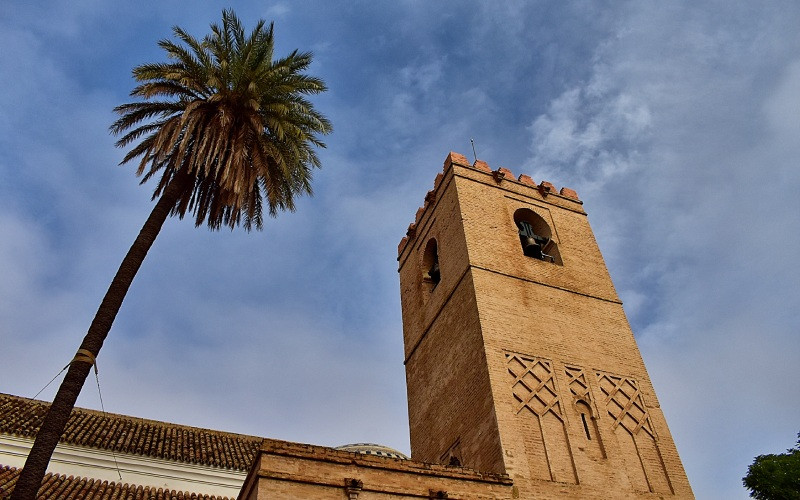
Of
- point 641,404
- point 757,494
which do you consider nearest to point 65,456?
point 641,404

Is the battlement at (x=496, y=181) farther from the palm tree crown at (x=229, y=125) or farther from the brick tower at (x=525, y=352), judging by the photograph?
the palm tree crown at (x=229, y=125)

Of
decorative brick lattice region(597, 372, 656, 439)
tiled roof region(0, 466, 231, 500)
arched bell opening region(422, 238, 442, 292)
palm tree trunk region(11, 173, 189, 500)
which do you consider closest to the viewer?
palm tree trunk region(11, 173, 189, 500)

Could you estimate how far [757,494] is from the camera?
1875 centimetres

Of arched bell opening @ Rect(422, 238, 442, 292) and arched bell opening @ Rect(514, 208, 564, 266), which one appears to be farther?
arched bell opening @ Rect(422, 238, 442, 292)

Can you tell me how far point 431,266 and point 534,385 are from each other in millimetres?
5264

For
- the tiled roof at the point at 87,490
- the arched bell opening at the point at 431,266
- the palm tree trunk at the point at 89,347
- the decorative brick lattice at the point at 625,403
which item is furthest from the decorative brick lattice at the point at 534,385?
the palm tree trunk at the point at 89,347

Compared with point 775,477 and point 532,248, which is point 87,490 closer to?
point 532,248

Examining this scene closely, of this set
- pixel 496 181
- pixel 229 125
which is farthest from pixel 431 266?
pixel 229 125

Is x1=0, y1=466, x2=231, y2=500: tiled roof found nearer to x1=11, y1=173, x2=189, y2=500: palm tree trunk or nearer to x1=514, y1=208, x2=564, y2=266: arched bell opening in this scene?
x1=11, y1=173, x2=189, y2=500: palm tree trunk

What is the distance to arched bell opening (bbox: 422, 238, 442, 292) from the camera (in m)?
14.9

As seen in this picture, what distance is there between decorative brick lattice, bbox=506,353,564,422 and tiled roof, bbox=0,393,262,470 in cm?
606

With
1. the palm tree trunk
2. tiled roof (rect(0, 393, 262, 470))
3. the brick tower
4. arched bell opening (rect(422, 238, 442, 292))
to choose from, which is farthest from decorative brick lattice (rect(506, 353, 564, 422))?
the palm tree trunk

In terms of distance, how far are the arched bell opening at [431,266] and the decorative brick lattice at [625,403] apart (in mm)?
4689

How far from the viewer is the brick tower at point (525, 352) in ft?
33.0
